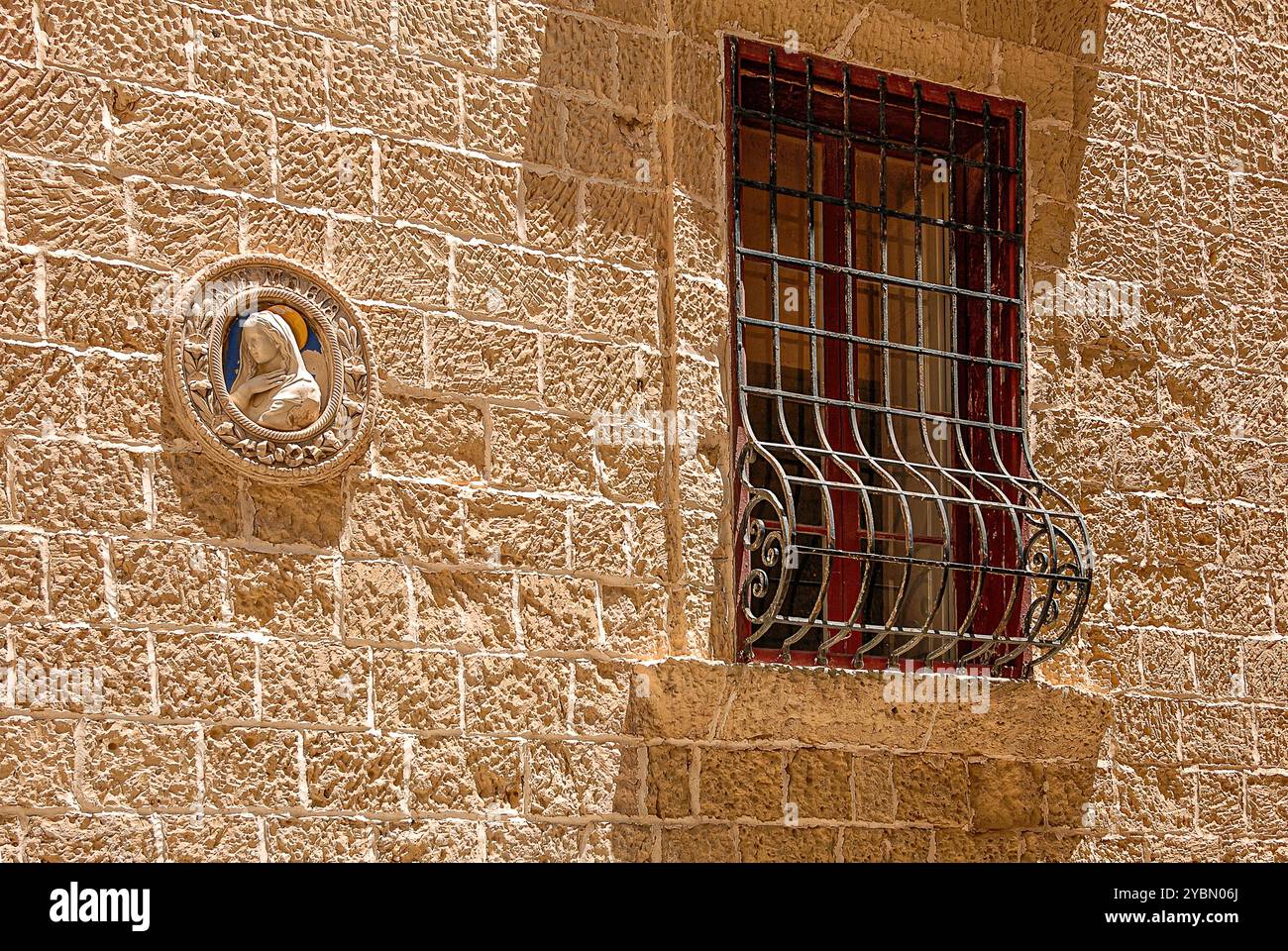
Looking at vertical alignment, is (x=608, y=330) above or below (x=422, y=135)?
below

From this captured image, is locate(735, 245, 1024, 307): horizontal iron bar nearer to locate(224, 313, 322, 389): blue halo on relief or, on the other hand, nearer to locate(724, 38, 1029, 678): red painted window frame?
locate(724, 38, 1029, 678): red painted window frame

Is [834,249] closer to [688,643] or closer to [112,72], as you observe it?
[688,643]

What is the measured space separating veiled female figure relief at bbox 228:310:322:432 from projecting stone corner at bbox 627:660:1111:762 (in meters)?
1.14

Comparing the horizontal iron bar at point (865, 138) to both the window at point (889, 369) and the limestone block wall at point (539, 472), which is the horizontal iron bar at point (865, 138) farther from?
the limestone block wall at point (539, 472)

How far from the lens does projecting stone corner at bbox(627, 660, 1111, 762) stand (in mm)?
5234

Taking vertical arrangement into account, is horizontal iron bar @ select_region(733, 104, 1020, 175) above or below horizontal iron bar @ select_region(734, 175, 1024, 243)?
above

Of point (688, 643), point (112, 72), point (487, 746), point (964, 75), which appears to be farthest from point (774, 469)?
point (112, 72)

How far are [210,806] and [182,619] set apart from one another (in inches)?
17.4

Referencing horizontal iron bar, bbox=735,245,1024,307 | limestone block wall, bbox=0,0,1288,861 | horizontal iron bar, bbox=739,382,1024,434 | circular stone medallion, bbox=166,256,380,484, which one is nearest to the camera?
limestone block wall, bbox=0,0,1288,861

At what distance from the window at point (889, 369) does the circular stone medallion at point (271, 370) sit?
1.14 metres

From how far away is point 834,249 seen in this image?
233 inches

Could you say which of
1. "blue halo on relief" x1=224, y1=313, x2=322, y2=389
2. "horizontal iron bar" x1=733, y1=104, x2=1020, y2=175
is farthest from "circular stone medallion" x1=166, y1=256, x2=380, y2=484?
"horizontal iron bar" x1=733, y1=104, x2=1020, y2=175

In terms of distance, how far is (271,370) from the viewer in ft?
15.9

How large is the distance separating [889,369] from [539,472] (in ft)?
3.99
